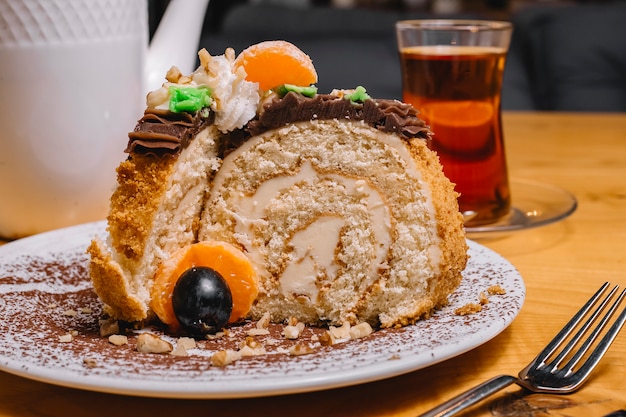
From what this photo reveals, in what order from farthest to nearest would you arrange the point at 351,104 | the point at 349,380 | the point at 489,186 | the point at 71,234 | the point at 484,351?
the point at 489,186
the point at 71,234
the point at 351,104
the point at 484,351
the point at 349,380

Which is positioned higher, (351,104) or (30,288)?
(351,104)

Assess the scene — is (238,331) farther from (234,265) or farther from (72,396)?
(72,396)

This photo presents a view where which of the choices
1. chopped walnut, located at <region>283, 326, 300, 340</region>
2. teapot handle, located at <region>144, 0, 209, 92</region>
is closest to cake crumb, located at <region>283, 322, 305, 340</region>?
chopped walnut, located at <region>283, 326, 300, 340</region>

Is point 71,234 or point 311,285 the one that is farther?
point 71,234

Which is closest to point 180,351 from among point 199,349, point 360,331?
point 199,349

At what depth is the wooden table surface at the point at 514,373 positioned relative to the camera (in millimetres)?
830

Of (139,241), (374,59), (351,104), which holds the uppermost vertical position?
(351,104)

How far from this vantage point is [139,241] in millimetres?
1070

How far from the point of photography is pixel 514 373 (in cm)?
93

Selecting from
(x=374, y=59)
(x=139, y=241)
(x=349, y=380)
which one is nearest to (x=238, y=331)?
(x=139, y=241)

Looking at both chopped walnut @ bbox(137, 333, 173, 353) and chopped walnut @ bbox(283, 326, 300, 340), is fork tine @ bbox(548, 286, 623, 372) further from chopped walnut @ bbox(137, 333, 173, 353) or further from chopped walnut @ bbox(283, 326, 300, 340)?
chopped walnut @ bbox(137, 333, 173, 353)

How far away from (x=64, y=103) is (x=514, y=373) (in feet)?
3.21

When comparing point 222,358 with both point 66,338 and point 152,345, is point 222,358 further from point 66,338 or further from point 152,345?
point 66,338

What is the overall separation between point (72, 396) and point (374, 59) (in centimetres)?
303
